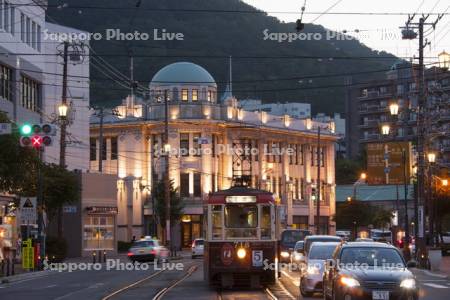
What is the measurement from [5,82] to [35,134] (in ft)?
72.5

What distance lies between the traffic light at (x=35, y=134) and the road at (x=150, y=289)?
207 inches

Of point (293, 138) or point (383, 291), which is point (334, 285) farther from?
point (293, 138)

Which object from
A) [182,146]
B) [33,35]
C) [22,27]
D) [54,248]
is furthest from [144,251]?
[182,146]

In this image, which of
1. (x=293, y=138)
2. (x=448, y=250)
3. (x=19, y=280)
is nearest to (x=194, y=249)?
(x=448, y=250)

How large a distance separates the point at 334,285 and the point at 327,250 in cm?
701

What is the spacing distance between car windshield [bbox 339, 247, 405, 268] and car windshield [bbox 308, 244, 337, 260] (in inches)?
228

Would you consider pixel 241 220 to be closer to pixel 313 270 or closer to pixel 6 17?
pixel 313 270

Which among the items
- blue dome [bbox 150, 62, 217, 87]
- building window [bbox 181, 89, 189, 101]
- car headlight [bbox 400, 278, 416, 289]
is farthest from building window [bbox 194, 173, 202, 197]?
car headlight [bbox 400, 278, 416, 289]

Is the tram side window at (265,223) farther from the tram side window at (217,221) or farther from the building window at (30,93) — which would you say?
the building window at (30,93)

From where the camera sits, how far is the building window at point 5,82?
54.6 meters

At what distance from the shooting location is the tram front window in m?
29.5

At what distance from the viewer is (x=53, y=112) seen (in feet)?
234

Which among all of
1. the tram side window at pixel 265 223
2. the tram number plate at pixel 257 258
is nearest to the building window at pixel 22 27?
the tram side window at pixel 265 223

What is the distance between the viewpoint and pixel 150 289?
30.8 metres
